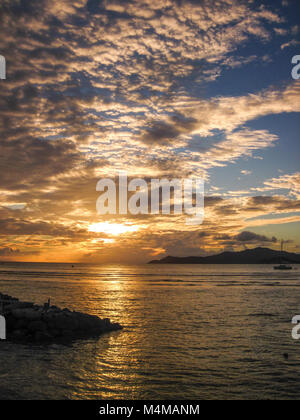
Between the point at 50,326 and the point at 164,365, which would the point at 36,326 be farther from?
the point at 164,365

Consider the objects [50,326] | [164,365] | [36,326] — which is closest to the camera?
[164,365]

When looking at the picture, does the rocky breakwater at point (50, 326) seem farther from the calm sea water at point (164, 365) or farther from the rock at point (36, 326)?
the calm sea water at point (164, 365)

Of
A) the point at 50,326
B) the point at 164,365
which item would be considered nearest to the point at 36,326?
the point at 50,326

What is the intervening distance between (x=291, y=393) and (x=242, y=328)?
14.9 metres

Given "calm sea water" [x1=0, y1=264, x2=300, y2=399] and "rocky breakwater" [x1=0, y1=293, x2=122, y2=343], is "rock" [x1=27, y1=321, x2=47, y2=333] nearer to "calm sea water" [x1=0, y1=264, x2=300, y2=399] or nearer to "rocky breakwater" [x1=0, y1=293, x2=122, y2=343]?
"rocky breakwater" [x1=0, y1=293, x2=122, y2=343]

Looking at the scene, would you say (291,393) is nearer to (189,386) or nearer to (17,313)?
(189,386)

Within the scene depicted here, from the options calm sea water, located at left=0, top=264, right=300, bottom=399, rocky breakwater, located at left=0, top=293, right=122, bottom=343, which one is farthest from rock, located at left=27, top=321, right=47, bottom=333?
calm sea water, located at left=0, top=264, right=300, bottom=399

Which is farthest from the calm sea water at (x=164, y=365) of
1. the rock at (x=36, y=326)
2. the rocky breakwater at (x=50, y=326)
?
the rock at (x=36, y=326)

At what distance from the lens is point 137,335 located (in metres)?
26.7

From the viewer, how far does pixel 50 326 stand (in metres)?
26.7

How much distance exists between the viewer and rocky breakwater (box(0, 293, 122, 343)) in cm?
2519
